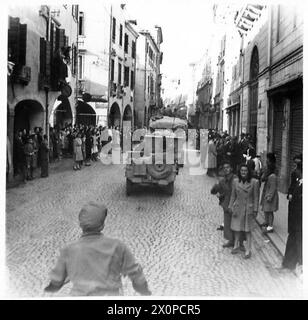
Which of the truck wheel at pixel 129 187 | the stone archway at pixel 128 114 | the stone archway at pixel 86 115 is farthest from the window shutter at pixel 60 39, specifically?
the stone archway at pixel 128 114

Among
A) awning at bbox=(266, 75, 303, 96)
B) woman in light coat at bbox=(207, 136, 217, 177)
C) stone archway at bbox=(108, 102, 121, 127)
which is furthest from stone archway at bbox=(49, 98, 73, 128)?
awning at bbox=(266, 75, 303, 96)

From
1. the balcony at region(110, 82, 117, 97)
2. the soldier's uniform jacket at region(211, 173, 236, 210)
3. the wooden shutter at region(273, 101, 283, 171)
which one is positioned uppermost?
the balcony at region(110, 82, 117, 97)

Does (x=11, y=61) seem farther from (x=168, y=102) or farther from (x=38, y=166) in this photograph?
(x=168, y=102)

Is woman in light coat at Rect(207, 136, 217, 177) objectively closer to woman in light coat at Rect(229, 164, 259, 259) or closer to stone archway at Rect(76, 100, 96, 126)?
woman in light coat at Rect(229, 164, 259, 259)

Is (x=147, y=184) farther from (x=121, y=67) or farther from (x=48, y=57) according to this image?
(x=121, y=67)

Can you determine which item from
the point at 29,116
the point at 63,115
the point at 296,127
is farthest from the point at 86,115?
the point at 296,127

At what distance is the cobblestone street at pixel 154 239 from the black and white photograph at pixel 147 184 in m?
0.03

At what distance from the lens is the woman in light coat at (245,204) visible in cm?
668

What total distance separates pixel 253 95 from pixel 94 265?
1488 centimetres

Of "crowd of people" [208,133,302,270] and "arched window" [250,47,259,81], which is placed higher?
"arched window" [250,47,259,81]

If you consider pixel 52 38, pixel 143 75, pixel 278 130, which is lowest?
pixel 278 130

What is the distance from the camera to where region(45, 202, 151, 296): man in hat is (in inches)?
124

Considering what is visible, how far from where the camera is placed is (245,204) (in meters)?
6.71
